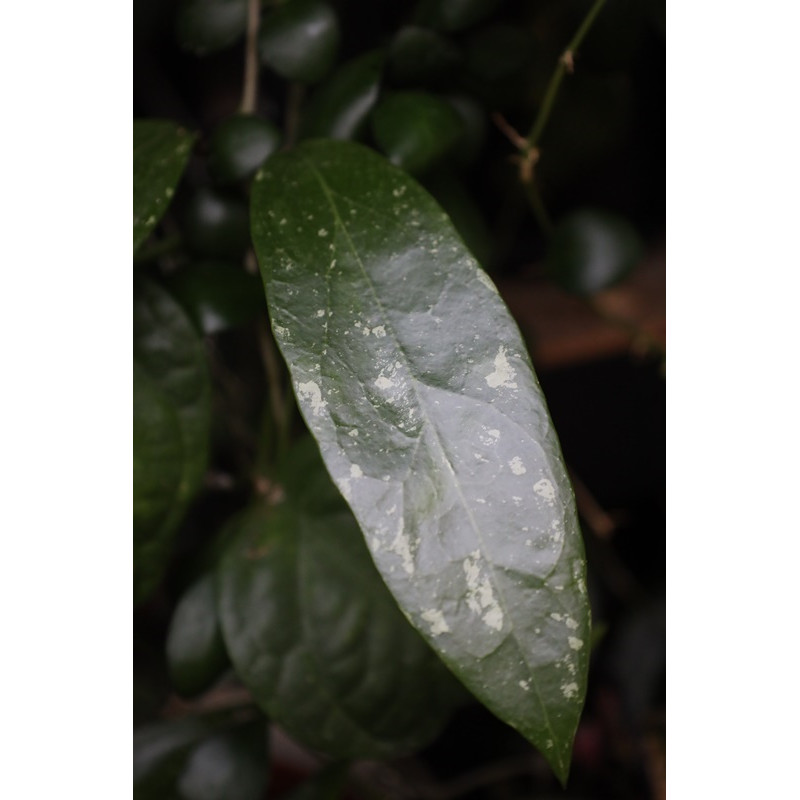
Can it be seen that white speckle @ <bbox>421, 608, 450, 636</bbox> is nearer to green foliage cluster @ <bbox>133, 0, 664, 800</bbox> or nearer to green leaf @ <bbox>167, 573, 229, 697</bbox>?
green foliage cluster @ <bbox>133, 0, 664, 800</bbox>

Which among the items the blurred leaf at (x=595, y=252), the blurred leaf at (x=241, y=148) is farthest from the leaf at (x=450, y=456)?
the blurred leaf at (x=595, y=252)

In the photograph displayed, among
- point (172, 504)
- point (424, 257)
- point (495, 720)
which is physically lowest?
point (495, 720)

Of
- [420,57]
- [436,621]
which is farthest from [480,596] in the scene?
[420,57]

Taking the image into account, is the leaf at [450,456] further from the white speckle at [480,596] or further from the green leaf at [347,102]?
the green leaf at [347,102]

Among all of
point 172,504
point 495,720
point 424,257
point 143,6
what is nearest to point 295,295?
point 424,257

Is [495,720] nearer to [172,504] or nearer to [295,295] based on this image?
[172,504]

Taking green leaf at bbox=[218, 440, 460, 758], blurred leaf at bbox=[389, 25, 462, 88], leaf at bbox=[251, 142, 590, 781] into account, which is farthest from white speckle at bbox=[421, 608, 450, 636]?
blurred leaf at bbox=[389, 25, 462, 88]

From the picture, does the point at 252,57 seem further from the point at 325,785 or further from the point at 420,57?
the point at 325,785
